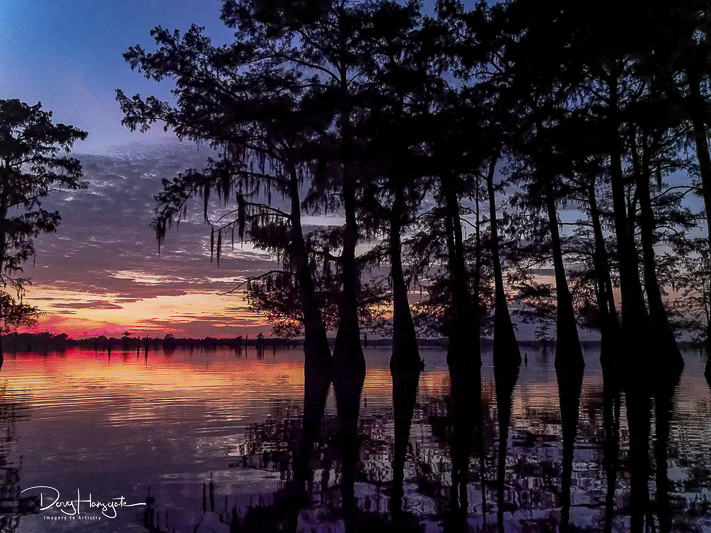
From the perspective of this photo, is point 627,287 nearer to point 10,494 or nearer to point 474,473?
point 474,473

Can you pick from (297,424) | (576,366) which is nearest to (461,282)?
(576,366)

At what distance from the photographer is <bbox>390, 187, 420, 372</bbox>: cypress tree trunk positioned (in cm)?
2416

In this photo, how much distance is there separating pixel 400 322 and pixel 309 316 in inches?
180

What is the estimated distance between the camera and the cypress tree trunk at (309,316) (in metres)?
22.1

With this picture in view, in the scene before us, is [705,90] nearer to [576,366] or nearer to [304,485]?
[576,366]

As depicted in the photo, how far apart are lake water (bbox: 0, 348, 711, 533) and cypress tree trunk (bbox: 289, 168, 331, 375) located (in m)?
13.5

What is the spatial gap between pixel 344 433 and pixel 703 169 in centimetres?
1616

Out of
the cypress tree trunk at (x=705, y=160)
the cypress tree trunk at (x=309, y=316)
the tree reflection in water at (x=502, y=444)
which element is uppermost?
the cypress tree trunk at (x=705, y=160)

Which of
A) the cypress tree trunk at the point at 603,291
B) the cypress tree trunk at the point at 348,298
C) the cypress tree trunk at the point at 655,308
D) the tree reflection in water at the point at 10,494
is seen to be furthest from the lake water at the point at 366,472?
the cypress tree trunk at the point at 603,291

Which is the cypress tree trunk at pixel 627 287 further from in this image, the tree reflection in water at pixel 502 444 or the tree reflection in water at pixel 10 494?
the tree reflection in water at pixel 10 494

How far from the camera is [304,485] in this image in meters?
4.20

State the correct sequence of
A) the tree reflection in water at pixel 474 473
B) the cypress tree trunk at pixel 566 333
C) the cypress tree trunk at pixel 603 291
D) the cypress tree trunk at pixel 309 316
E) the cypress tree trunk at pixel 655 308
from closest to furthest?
the tree reflection in water at pixel 474 473 → the cypress tree trunk at pixel 655 308 → the cypress tree trunk at pixel 309 316 → the cypress tree trunk at pixel 566 333 → the cypress tree trunk at pixel 603 291

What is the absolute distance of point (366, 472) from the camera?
4586 millimetres

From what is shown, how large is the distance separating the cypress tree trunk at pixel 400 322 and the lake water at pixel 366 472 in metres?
15.7
